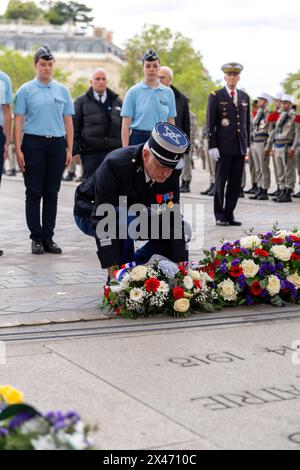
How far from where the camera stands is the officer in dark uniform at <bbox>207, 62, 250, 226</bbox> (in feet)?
38.2

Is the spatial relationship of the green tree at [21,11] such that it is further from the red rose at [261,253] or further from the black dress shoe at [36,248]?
the red rose at [261,253]

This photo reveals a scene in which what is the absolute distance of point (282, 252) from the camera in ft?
21.8

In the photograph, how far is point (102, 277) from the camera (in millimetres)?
7727

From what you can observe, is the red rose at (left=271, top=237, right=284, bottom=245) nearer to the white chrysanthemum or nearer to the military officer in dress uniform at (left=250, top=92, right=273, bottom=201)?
the white chrysanthemum

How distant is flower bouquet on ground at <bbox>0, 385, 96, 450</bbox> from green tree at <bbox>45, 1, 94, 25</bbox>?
146 meters

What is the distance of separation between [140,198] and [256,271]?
0.95m

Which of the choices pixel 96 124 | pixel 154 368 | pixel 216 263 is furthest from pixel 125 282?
pixel 96 124

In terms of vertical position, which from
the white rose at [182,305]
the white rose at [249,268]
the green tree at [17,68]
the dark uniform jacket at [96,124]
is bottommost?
the white rose at [182,305]

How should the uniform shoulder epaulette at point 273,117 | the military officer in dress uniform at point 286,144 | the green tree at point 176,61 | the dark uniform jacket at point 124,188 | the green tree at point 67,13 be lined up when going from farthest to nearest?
the green tree at point 67,13
the green tree at point 176,61
the uniform shoulder epaulette at point 273,117
the military officer in dress uniform at point 286,144
the dark uniform jacket at point 124,188

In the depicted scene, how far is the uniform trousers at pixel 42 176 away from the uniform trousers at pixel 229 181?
3011mm

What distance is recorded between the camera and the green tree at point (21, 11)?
149 metres

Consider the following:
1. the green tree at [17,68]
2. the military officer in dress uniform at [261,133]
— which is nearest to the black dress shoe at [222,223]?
the military officer in dress uniform at [261,133]

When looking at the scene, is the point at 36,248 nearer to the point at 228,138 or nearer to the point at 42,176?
the point at 42,176

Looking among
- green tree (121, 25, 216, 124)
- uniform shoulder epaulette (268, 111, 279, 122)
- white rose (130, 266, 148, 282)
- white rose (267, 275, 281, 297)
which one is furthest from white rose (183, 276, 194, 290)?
green tree (121, 25, 216, 124)
